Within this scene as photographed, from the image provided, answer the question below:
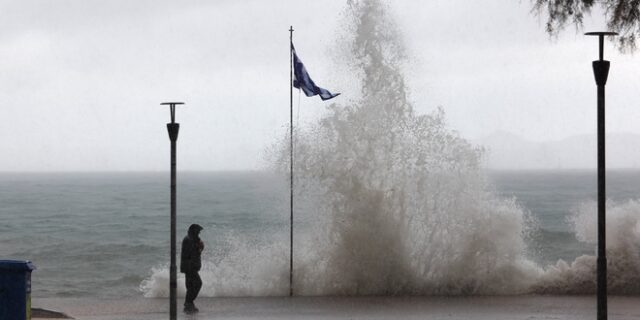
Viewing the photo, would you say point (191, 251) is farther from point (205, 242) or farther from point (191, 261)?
point (205, 242)

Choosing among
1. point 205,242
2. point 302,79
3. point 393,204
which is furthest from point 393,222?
point 205,242

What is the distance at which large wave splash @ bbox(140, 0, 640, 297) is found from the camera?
2408 cm

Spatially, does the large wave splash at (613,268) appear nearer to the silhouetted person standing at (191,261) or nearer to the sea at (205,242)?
the sea at (205,242)

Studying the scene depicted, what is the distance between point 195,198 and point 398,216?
8370 centimetres

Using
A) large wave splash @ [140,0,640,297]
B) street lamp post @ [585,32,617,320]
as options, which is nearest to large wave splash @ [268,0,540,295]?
large wave splash @ [140,0,640,297]

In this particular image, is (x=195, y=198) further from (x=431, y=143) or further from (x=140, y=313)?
(x=140, y=313)

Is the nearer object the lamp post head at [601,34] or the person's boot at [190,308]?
the lamp post head at [601,34]

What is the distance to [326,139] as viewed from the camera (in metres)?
26.2

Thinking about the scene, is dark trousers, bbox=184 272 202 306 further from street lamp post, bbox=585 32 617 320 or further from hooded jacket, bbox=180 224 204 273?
street lamp post, bbox=585 32 617 320

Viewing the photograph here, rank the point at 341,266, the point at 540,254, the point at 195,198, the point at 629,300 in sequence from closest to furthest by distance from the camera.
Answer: the point at 629,300 < the point at 341,266 < the point at 540,254 < the point at 195,198

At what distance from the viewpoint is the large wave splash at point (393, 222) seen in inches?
948

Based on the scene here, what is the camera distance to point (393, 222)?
2514 centimetres

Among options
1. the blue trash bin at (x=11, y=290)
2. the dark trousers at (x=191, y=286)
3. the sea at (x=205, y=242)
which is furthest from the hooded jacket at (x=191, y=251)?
the blue trash bin at (x=11, y=290)

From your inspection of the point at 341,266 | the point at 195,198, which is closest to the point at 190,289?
the point at 341,266
